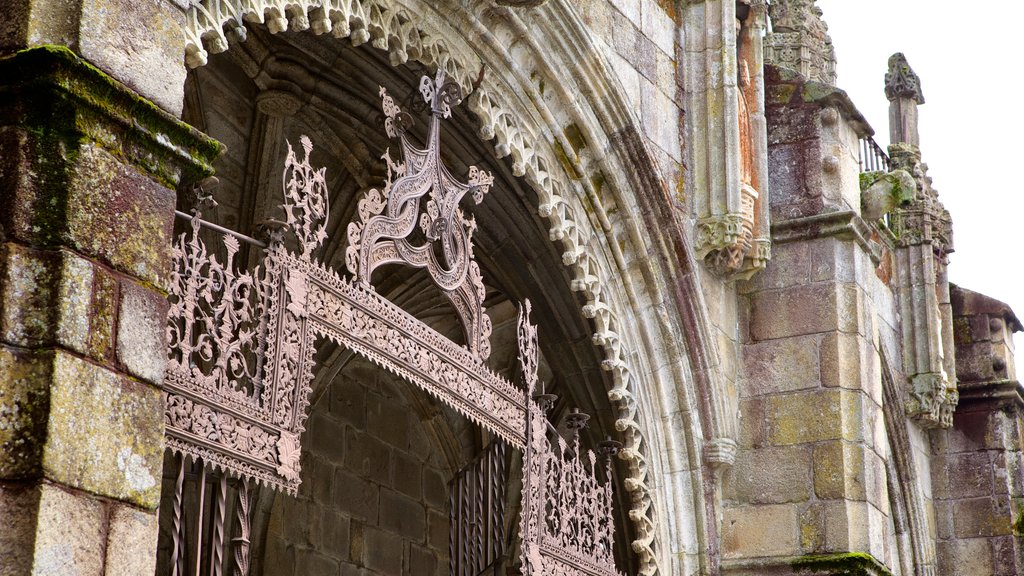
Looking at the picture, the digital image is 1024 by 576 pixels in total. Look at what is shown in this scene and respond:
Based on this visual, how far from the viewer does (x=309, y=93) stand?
9.26 m

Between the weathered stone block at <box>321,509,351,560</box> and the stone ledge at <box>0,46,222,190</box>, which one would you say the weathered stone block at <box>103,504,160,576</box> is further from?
the weathered stone block at <box>321,509,351,560</box>

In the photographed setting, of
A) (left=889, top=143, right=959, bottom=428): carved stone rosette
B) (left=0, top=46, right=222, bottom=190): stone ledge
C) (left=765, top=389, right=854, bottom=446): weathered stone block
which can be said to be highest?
(left=889, top=143, right=959, bottom=428): carved stone rosette

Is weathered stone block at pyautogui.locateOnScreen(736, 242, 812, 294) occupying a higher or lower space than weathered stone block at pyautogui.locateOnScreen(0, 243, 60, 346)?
higher

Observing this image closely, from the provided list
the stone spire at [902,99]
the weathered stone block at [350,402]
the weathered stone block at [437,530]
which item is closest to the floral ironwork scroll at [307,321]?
the weathered stone block at [350,402]

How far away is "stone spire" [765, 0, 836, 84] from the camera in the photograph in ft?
39.3

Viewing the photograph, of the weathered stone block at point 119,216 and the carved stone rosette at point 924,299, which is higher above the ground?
the carved stone rosette at point 924,299

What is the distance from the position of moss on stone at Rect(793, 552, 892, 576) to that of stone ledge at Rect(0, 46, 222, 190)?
14.3 ft

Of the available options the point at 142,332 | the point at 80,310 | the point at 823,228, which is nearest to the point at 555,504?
the point at 823,228

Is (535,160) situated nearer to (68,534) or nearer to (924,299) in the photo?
(68,534)

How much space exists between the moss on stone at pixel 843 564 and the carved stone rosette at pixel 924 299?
3894mm

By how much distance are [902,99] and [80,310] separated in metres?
9.44

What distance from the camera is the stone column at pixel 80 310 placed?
12.1ft

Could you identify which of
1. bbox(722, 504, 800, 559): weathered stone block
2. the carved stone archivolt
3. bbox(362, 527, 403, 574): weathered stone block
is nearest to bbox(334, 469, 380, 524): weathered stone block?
bbox(362, 527, 403, 574): weathered stone block

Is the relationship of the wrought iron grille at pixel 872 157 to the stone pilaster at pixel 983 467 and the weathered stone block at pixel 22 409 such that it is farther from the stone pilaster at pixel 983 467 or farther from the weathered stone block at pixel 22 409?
the weathered stone block at pixel 22 409
